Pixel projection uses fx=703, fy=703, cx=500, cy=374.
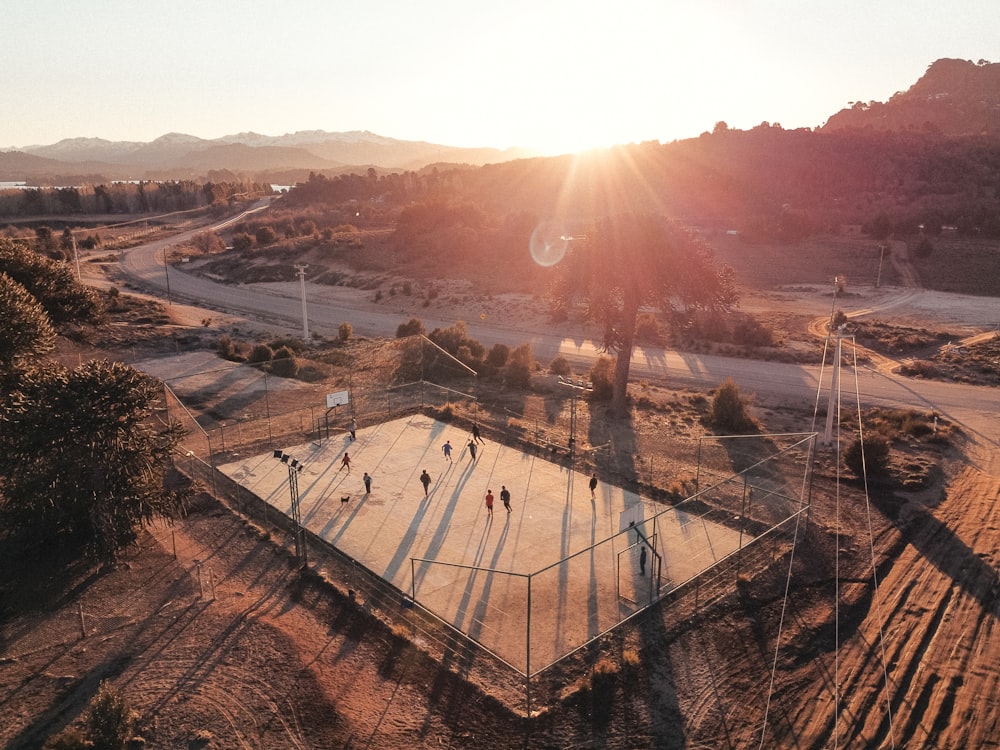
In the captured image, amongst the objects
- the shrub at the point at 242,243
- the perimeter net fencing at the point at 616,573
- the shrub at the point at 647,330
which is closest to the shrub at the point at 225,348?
the shrub at the point at 647,330

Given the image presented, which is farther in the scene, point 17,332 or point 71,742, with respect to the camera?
point 17,332

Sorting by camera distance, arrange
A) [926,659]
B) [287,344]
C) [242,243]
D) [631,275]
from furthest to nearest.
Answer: [242,243], [287,344], [631,275], [926,659]

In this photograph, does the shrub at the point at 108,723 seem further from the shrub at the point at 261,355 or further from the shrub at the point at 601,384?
the shrub at the point at 261,355

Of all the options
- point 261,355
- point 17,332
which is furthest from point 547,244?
point 17,332

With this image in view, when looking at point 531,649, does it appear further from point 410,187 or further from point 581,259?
point 410,187

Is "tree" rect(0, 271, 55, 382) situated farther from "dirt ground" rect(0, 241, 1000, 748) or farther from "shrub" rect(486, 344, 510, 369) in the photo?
"shrub" rect(486, 344, 510, 369)

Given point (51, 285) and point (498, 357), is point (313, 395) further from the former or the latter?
point (51, 285)

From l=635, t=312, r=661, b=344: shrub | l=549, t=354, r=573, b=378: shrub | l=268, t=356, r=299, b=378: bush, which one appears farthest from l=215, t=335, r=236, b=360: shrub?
l=635, t=312, r=661, b=344: shrub
